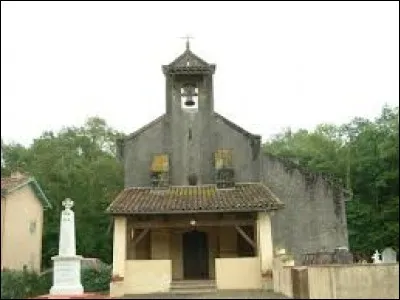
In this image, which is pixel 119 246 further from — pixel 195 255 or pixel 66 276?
pixel 195 255

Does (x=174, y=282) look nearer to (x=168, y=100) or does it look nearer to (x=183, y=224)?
(x=183, y=224)

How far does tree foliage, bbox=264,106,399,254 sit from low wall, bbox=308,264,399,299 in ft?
41.4

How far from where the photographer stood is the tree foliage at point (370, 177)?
2964cm

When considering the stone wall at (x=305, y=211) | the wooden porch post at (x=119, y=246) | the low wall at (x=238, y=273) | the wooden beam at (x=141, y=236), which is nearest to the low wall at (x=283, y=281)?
the low wall at (x=238, y=273)

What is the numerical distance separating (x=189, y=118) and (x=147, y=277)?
8.23 m

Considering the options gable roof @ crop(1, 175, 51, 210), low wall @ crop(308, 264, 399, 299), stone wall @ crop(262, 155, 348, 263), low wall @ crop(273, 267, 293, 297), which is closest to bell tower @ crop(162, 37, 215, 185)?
stone wall @ crop(262, 155, 348, 263)

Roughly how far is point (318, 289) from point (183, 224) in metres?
8.32

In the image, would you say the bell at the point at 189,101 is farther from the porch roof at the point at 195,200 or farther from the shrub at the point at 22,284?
the shrub at the point at 22,284

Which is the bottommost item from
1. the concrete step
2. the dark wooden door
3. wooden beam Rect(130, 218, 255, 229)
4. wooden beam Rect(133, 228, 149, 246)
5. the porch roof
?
the concrete step

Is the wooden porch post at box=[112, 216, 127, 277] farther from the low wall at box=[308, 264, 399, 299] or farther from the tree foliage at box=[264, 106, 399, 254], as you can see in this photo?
the tree foliage at box=[264, 106, 399, 254]

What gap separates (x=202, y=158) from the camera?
1011 inches

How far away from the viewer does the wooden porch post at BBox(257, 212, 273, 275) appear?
21.2 m

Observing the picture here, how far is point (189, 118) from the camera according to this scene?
26188mm

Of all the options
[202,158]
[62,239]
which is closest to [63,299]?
[62,239]
